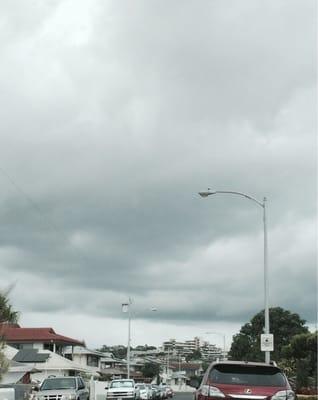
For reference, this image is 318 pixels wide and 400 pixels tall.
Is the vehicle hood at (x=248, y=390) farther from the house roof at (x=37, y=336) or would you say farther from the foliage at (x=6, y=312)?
the house roof at (x=37, y=336)

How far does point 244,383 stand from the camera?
526 inches

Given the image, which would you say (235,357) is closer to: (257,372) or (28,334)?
A: (28,334)

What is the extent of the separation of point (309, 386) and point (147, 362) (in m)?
110

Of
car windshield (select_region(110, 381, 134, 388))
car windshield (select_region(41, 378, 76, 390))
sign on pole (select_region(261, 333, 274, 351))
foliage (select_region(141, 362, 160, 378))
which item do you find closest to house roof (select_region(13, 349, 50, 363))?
car windshield (select_region(110, 381, 134, 388))

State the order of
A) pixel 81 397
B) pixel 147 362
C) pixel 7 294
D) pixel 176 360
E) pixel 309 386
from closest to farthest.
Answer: pixel 7 294
pixel 81 397
pixel 309 386
pixel 147 362
pixel 176 360

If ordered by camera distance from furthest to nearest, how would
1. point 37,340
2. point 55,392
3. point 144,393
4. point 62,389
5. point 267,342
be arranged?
point 37,340, point 144,393, point 62,389, point 267,342, point 55,392

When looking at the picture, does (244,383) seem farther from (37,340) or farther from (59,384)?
(37,340)

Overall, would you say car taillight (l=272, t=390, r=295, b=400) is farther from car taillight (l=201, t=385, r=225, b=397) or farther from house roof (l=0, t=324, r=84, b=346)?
house roof (l=0, t=324, r=84, b=346)

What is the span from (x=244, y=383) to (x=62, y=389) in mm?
15872

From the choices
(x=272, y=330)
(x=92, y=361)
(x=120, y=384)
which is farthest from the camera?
(x=92, y=361)

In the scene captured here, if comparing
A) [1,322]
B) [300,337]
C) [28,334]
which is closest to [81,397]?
[1,322]

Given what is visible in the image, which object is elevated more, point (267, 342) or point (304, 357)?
point (267, 342)

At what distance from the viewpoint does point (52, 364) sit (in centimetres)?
6819

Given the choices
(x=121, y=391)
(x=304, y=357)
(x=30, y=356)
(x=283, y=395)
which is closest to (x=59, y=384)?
(x=283, y=395)
